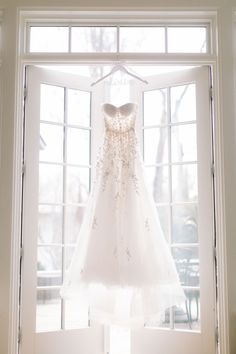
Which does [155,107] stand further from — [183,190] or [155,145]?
[183,190]

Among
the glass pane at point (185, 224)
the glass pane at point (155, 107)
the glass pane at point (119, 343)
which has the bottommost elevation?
the glass pane at point (119, 343)

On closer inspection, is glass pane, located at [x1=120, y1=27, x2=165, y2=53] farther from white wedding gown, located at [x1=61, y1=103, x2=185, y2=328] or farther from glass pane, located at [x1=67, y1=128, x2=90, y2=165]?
glass pane, located at [x1=67, y1=128, x2=90, y2=165]

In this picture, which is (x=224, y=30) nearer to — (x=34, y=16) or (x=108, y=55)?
(x=108, y=55)

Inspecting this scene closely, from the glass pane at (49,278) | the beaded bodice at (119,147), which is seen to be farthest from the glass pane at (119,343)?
the beaded bodice at (119,147)

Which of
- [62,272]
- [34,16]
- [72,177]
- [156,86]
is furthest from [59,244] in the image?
[34,16]

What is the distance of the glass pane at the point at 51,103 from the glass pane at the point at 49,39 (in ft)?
0.94

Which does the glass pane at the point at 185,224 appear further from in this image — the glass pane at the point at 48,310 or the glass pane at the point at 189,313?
the glass pane at the point at 48,310

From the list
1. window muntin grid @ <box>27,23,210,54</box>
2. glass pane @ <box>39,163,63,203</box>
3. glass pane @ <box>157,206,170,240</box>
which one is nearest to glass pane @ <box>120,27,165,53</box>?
window muntin grid @ <box>27,23,210,54</box>

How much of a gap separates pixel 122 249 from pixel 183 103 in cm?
127

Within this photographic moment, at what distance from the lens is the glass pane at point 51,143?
12.2ft

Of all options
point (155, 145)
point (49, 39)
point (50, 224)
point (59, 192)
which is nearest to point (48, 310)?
point (50, 224)

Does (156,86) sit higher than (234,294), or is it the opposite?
(156,86)

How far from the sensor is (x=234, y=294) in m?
3.34

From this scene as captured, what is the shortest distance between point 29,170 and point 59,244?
61 centimetres
